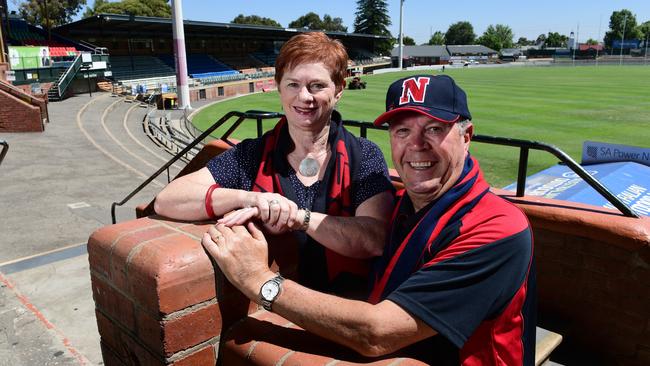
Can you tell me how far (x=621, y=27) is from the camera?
148m

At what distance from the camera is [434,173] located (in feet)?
5.78

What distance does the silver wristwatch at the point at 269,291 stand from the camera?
1.55m

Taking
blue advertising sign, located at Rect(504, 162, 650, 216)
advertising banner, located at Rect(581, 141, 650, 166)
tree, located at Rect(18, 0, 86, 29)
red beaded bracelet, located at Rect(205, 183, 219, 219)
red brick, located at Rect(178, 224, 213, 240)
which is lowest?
blue advertising sign, located at Rect(504, 162, 650, 216)

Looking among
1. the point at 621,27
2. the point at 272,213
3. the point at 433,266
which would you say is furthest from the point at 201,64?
the point at 621,27

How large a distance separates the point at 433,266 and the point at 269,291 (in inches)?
21.3

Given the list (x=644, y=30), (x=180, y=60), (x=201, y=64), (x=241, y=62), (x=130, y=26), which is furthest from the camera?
(x=644, y=30)

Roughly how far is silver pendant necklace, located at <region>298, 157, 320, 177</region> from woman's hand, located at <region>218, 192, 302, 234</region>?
336 mm

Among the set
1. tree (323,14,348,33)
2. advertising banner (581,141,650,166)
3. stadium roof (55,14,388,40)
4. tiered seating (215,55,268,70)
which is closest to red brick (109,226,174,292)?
advertising banner (581,141,650,166)

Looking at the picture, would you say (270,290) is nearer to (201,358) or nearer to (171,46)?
(201,358)

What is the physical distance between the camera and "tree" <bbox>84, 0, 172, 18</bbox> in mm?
80000

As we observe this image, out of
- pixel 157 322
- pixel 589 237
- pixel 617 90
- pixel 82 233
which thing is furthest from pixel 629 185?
pixel 617 90

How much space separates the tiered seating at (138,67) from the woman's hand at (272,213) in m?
46.7

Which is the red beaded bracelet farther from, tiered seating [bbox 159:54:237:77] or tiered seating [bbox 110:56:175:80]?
tiered seating [bbox 159:54:237:77]

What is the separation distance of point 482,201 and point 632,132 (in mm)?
20458
